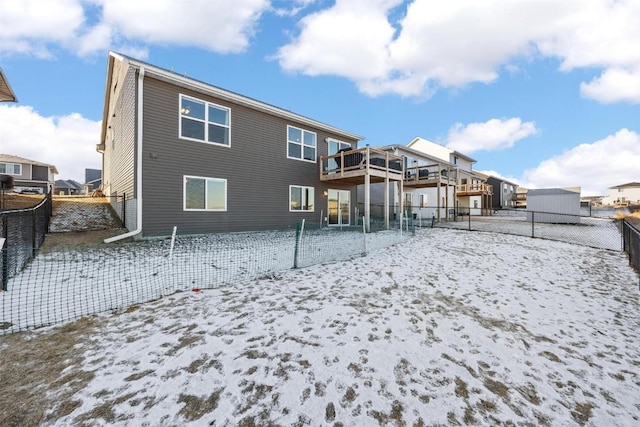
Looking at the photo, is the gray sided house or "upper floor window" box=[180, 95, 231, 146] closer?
the gray sided house

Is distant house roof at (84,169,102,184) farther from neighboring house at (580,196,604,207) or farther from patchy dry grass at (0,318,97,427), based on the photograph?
neighboring house at (580,196,604,207)

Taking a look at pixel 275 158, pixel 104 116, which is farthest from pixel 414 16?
pixel 104 116

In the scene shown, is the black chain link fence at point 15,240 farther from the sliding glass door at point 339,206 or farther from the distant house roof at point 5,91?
the sliding glass door at point 339,206

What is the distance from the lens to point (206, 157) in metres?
10.0

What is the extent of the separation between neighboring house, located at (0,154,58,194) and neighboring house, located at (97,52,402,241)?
24652mm

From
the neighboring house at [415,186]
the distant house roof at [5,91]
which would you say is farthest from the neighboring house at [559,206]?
the distant house roof at [5,91]

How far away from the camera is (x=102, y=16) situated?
10305mm

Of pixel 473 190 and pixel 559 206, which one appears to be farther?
pixel 473 190

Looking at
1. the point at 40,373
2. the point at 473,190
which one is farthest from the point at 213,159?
the point at 473,190

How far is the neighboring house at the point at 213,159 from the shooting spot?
28.9ft

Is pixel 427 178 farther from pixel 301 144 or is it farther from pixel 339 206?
pixel 301 144

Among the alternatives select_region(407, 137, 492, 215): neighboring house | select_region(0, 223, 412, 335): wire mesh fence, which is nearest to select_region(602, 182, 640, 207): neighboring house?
select_region(407, 137, 492, 215): neighboring house

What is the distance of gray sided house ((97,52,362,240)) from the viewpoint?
8794mm

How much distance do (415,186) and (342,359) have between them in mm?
17437
